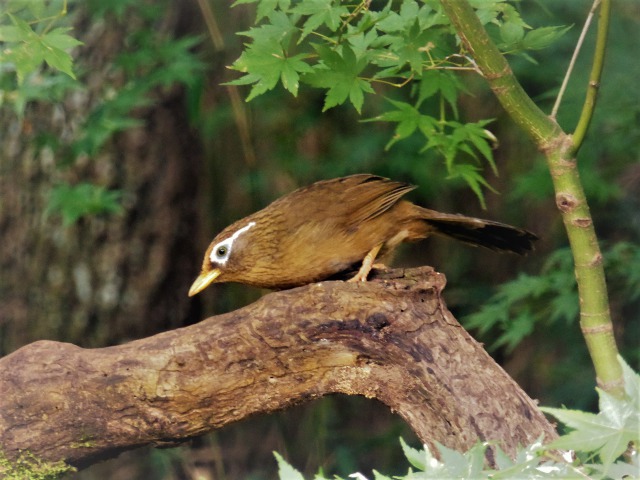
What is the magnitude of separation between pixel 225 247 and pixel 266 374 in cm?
74

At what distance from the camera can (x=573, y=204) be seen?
8.80 feet

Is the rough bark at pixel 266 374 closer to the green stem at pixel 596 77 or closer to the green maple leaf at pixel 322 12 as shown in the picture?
the green stem at pixel 596 77

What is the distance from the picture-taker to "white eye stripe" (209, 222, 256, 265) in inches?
141

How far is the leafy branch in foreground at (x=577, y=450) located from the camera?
5.86ft

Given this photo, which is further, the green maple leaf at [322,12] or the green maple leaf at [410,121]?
the green maple leaf at [410,121]

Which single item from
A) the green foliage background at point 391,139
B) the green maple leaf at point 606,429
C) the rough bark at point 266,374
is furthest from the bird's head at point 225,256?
the green maple leaf at point 606,429

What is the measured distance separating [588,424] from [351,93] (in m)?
1.40

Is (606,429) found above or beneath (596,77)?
beneath


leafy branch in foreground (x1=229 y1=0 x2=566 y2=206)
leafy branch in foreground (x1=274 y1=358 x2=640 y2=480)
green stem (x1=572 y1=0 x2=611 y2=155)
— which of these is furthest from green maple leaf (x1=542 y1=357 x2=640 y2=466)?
leafy branch in foreground (x1=229 y1=0 x2=566 y2=206)

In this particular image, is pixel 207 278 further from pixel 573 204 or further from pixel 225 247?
pixel 573 204

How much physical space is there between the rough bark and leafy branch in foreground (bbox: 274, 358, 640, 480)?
2.39ft

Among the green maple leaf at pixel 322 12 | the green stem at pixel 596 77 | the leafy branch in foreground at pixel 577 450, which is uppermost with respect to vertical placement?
the green maple leaf at pixel 322 12

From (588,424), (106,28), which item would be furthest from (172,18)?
(588,424)

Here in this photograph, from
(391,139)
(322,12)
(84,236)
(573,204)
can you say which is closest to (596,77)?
(573,204)
